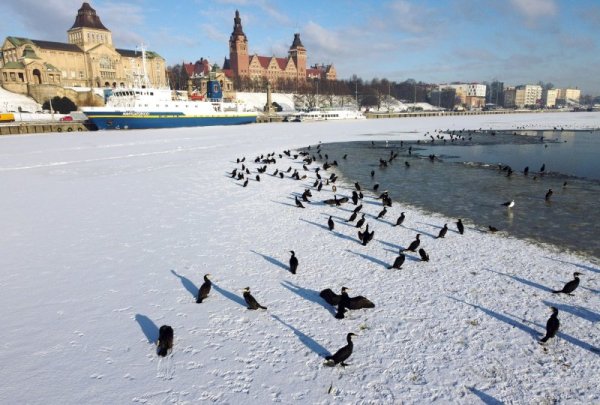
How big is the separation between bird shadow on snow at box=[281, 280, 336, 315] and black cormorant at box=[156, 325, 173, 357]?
261cm

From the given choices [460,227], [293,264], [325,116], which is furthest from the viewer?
[325,116]

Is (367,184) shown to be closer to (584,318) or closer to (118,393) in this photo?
(584,318)

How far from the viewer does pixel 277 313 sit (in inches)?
267

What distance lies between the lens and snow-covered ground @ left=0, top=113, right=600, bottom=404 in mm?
5086

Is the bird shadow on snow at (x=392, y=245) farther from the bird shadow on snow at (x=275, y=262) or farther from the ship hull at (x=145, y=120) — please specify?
the ship hull at (x=145, y=120)

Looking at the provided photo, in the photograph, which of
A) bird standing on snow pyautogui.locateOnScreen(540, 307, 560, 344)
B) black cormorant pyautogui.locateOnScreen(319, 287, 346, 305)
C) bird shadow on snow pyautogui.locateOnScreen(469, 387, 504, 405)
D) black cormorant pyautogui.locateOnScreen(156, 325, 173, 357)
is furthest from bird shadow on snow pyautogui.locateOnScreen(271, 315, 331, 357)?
bird standing on snow pyautogui.locateOnScreen(540, 307, 560, 344)

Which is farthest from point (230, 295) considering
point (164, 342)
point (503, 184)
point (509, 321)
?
point (503, 184)

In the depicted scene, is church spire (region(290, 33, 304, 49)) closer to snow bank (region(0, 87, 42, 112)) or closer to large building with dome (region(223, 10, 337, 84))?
large building with dome (region(223, 10, 337, 84))

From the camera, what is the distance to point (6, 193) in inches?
627

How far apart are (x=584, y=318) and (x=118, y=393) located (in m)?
7.45

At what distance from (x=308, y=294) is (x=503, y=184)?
13.5 metres

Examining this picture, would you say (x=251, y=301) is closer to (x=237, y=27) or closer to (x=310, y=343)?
(x=310, y=343)

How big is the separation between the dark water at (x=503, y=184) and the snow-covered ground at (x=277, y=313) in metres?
1.52

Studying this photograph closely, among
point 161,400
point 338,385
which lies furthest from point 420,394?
point 161,400
